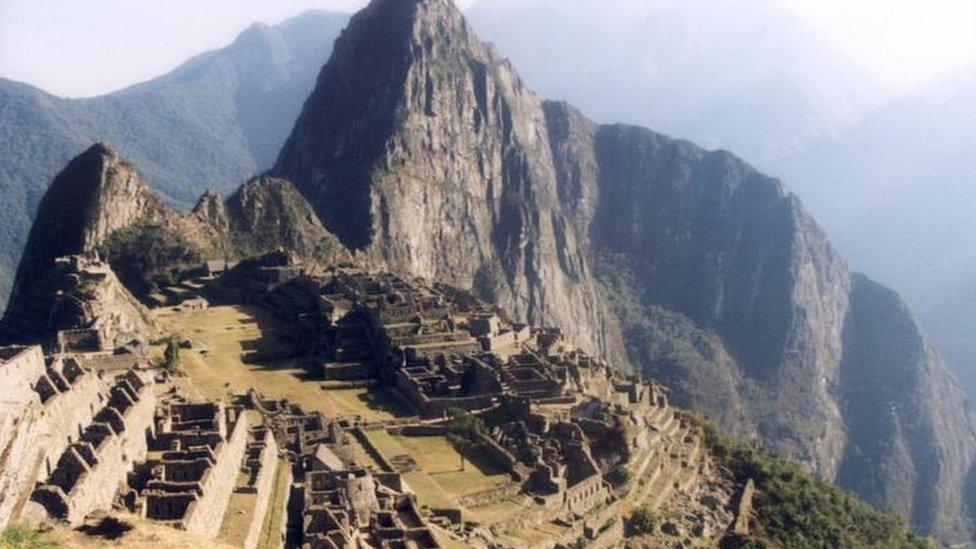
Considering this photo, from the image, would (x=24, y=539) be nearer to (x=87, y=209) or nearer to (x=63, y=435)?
(x=63, y=435)

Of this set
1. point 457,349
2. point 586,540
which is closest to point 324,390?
point 457,349

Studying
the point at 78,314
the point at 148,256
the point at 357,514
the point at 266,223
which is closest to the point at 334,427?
the point at 357,514

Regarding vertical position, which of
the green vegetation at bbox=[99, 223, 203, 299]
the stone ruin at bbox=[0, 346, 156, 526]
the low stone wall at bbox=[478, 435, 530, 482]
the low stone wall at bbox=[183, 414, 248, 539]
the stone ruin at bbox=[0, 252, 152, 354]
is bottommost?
the low stone wall at bbox=[478, 435, 530, 482]

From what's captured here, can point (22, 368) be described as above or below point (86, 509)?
above

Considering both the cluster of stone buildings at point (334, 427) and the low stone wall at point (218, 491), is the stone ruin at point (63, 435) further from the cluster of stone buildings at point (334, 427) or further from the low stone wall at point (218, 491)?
the low stone wall at point (218, 491)

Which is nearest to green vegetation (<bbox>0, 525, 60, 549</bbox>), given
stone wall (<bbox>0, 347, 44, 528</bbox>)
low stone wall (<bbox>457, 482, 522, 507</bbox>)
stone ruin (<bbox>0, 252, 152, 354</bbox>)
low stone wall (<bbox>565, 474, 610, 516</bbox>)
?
stone wall (<bbox>0, 347, 44, 528</bbox>)

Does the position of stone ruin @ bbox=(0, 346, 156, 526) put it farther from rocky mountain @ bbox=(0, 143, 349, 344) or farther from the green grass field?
rocky mountain @ bbox=(0, 143, 349, 344)

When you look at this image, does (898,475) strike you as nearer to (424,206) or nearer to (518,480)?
(424,206)
